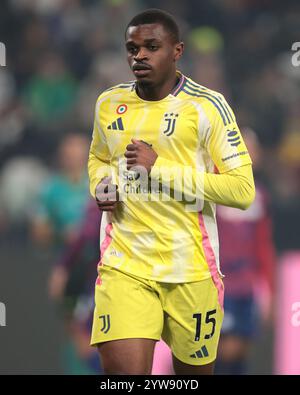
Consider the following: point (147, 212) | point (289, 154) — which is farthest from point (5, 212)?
point (147, 212)

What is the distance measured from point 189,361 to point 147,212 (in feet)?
2.46

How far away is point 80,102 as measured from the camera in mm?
10266

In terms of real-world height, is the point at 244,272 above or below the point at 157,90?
below

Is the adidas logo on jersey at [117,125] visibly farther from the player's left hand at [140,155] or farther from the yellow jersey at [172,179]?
the player's left hand at [140,155]

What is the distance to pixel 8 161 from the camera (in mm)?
9742

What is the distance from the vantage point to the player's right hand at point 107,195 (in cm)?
536

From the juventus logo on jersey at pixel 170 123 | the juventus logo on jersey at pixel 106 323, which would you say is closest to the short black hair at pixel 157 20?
the juventus logo on jersey at pixel 170 123

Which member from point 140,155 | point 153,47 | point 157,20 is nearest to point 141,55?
point 153,47

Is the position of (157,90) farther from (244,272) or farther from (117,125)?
(244,272)

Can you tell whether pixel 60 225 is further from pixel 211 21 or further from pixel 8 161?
pixel 211 21

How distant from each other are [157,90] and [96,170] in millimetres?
538

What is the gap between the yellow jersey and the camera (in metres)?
5.30

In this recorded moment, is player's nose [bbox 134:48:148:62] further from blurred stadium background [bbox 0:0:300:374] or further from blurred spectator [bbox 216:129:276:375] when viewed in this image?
blurred stadium background [bbox 0:0:300:374]

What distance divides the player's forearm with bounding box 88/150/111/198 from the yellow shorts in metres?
0.45
